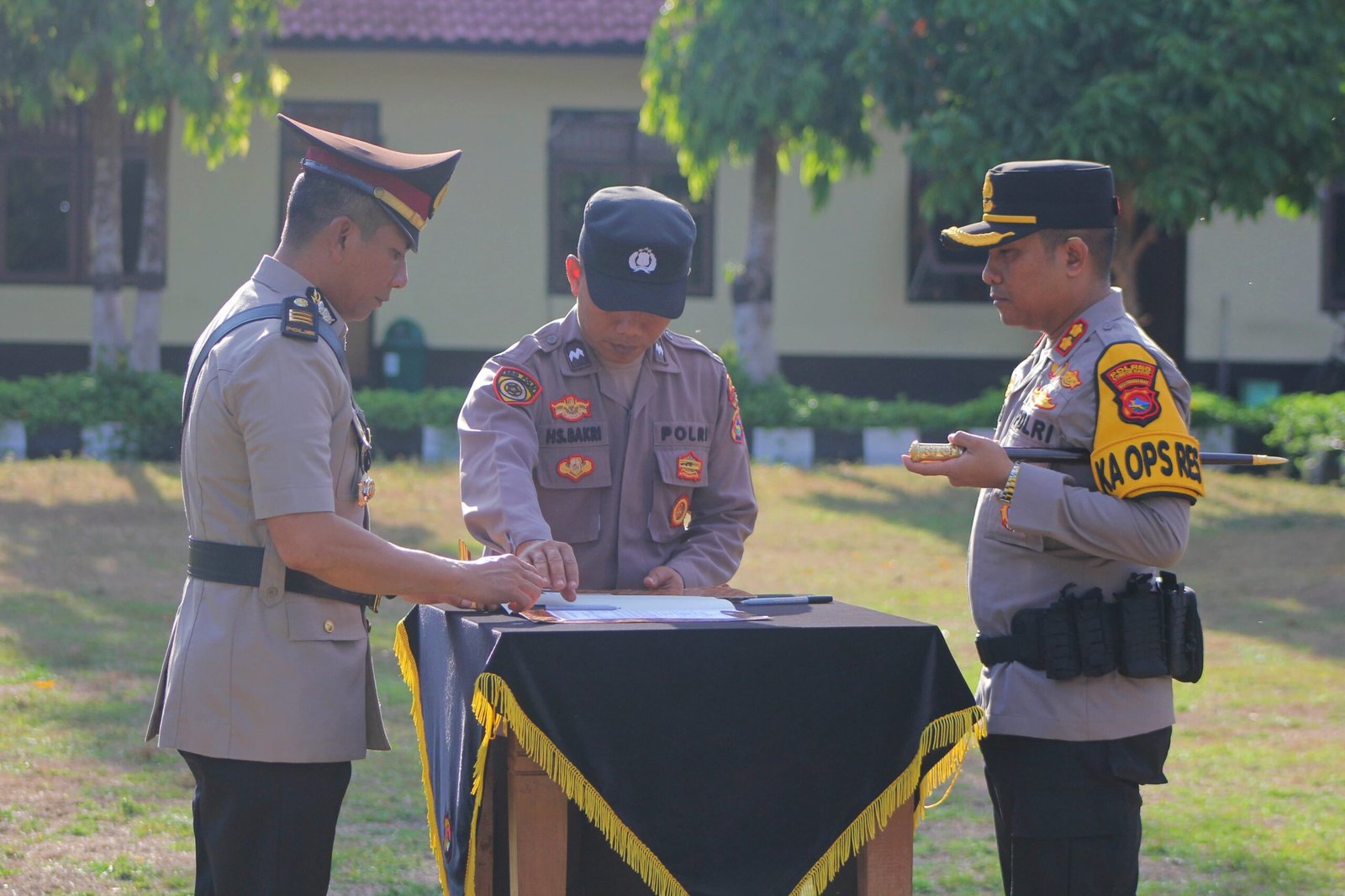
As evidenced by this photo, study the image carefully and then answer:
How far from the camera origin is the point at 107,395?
12.2m

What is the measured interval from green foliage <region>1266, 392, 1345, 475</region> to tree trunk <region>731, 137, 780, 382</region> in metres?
4.45

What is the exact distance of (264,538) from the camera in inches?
102

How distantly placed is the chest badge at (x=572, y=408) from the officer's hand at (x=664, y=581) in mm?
368

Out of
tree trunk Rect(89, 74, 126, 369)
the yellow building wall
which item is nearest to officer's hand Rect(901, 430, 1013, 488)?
tree trunk Rect(89, 74, 126, 369)

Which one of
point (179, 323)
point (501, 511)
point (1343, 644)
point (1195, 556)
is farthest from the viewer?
point (179, 323)

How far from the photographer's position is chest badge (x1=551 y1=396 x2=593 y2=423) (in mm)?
3188

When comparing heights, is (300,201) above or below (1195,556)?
above

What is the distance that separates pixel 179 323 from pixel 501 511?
13.9 metres

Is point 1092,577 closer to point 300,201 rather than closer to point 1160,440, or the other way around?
point 1160,440

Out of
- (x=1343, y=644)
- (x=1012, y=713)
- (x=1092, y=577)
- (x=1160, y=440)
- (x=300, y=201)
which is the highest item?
(x=300, y=201)

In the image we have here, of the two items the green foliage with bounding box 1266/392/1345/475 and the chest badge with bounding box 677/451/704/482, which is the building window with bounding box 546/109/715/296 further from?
the chest badge with bounding box 677/451/704/482

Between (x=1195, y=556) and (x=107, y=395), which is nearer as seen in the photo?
(x=1195, y=556)

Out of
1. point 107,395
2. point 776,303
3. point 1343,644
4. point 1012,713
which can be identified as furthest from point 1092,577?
point 776,303

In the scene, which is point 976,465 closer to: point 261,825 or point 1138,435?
point 1138,435
